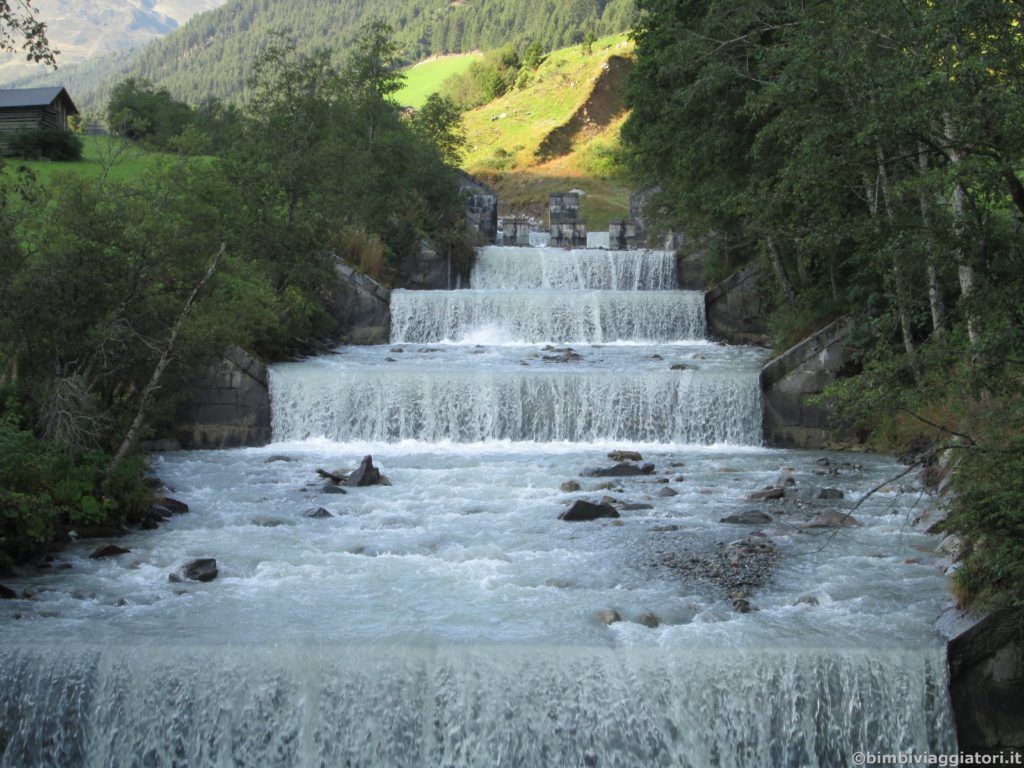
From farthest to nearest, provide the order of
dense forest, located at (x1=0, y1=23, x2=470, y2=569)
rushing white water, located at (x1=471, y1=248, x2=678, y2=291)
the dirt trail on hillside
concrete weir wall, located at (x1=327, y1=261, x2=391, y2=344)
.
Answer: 1. the dirt trail on hillside
2. rushing white water, located at (x1=471, y1=248, x2=678, y2=291)
3. concrete weir wall, located at (x1=327, y1=261, x2=391, y2=344)
4. dense forest, located at (x1=0, y1=23, x2=470, y2=569)

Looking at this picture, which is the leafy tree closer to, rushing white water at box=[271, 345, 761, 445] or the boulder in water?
the boulder in water

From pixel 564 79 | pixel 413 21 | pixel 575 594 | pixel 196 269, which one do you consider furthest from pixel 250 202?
pixel 413 21

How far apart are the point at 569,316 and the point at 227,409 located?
9264 millimetres

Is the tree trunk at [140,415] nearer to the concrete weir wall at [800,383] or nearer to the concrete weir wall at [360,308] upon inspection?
the concrete weir wall at [800,383]

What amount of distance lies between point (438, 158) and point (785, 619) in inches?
1068

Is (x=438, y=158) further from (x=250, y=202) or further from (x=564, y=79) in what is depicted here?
(x=564, y=79)

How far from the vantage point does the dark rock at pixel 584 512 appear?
12.6 metres

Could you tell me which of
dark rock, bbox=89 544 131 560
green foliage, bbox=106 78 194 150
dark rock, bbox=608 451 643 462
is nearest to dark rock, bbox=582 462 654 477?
dark rock, bbox=608 451 643 462

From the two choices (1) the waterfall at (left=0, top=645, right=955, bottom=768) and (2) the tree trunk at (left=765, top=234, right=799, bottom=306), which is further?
(2) the tree trunk at (left=765, top=234, right=799, bottom=306)

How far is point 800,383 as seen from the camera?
720 inches

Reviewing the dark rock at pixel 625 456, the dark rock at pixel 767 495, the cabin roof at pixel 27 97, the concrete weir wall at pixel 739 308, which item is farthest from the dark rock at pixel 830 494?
the cabin roof at pixel 27 97

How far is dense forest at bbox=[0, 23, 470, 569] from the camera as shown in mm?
12305

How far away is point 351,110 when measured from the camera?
33.2m

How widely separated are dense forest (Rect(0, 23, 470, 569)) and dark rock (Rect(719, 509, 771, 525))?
6940mm
